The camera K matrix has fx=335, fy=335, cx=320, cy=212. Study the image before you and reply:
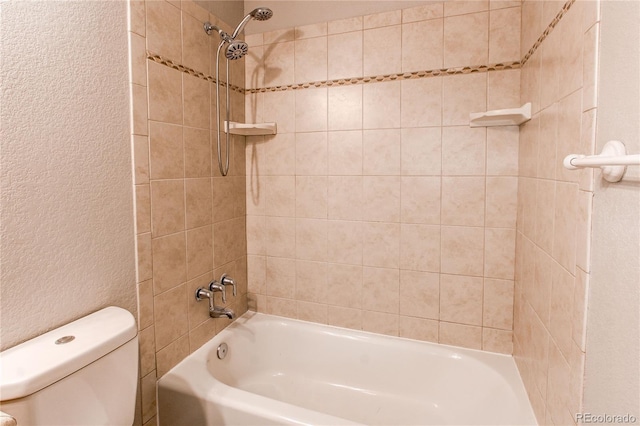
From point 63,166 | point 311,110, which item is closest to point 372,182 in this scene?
point 311,110

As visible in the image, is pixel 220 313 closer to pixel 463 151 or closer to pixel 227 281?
pixel 227 281

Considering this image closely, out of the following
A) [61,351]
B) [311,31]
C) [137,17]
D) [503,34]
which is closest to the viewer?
[61,351]

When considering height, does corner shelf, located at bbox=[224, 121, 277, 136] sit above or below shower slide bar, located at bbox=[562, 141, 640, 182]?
above

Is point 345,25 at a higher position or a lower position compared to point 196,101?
higher

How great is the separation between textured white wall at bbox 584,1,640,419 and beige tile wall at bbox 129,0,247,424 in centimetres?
147

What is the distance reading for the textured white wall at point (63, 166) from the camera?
0.94 m

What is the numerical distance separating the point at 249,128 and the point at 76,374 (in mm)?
1344

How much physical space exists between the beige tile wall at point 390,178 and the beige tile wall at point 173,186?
0.36m

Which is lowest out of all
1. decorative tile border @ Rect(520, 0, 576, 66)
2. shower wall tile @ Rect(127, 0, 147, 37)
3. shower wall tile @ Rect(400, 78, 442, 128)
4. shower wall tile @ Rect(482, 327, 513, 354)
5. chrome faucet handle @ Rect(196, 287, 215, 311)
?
shower wall tile @ Rect(482, 327, 513, 354)

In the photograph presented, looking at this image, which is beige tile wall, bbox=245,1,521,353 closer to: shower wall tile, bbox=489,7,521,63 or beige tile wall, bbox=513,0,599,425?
shower wall tile, bbox=489,7,521,63

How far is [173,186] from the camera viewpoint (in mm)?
1497

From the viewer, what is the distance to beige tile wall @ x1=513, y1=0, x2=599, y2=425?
83 cm

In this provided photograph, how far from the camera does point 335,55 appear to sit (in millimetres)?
1855

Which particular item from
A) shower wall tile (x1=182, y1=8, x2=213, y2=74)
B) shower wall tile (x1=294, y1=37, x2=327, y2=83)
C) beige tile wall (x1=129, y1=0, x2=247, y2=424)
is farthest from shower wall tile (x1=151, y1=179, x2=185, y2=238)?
shower wall tile (x1=294, y1=37, x2=327, y2=83)
